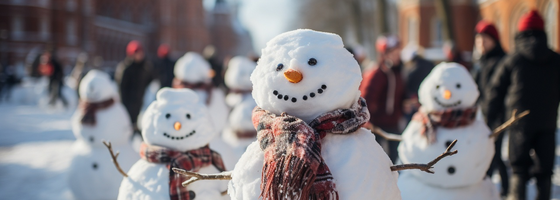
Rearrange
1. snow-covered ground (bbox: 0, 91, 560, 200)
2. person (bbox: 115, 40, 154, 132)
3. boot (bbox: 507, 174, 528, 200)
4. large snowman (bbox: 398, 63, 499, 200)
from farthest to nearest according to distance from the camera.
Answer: person (bbox: 115, 40, 154, 132), snow-covered ground (bbox: 0, 91, 560, 200), boot (bbox: 507, 174, 528, 200), large snowman (bbox: 398, 63, 499, 200)

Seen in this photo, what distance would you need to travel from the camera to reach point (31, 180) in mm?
6223

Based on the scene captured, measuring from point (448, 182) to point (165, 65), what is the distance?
7734 millimetres

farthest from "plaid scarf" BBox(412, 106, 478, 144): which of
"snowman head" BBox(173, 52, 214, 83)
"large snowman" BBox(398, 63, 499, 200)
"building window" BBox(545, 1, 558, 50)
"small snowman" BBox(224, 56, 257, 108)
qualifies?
"building window" BBox(545, 1, 558, 50)

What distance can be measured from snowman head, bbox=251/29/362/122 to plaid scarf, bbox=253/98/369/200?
0.24 feet

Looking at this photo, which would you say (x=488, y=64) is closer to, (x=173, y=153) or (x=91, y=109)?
(x=173, y=153)

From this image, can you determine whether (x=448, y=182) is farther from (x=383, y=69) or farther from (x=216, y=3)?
(x=216, y=3)

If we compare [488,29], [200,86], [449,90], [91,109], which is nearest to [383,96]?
[488,29]

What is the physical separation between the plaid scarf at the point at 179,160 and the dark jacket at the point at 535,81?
263 centimetres

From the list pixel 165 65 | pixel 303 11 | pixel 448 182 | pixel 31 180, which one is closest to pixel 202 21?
pixel 303 11

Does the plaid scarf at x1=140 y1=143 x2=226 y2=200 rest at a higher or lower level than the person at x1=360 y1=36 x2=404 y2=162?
higher

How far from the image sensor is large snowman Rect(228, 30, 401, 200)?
2.01 meters

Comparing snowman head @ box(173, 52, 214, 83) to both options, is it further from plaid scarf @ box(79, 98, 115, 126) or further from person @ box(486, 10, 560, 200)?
person @ box(486, 10, 560, 200)

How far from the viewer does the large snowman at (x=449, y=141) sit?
3273mm

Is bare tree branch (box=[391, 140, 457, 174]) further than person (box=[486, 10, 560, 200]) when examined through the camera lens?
No
